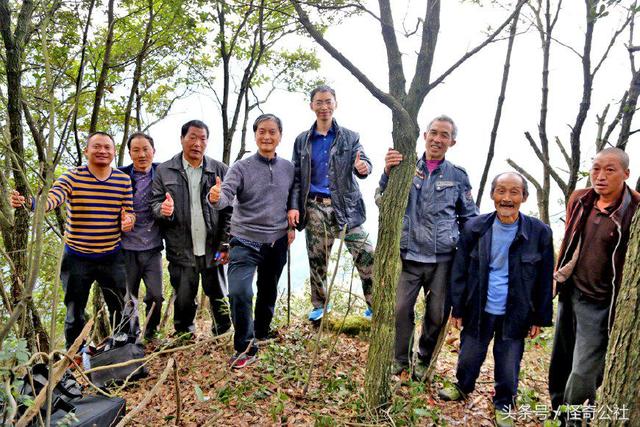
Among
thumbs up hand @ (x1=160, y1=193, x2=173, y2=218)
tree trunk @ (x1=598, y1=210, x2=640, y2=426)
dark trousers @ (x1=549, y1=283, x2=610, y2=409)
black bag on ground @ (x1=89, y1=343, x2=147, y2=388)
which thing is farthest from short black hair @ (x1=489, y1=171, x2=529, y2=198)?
black bag on ground @ (x1=89, y1=343, x2=147, y2=388)

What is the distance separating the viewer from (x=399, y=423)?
10.2 ft

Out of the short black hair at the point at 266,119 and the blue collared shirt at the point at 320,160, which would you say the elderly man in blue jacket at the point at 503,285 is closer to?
the blue collared shirt at the point at 320,160

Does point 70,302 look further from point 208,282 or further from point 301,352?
point 301,352

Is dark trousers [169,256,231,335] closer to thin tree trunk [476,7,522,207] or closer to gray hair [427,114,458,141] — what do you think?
gray hair [427,114,458,141]

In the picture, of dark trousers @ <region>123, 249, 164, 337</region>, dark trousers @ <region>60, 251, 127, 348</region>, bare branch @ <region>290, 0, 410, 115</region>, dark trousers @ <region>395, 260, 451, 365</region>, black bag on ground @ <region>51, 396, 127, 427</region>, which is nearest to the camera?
black bag on ground @ <region>51, 396, 127, 427</region>

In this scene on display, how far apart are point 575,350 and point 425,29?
275 centimetres

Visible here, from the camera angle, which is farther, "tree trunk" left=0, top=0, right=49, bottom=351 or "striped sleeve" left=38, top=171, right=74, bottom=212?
"tree trunk" left=0, top=0, right=49, bottom=351

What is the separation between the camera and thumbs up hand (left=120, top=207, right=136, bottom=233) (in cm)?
415

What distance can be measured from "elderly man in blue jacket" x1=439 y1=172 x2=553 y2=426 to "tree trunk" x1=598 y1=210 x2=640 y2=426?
1.40 m

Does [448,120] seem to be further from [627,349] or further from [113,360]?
[113,360]

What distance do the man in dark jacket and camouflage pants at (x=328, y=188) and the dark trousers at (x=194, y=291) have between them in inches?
44.3

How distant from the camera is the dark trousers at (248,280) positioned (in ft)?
12.8

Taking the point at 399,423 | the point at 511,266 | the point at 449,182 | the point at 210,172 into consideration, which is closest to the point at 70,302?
the point at 210,172

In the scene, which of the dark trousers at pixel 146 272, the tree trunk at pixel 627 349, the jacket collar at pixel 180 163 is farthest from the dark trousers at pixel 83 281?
the tree trunk at pixel 627 349
